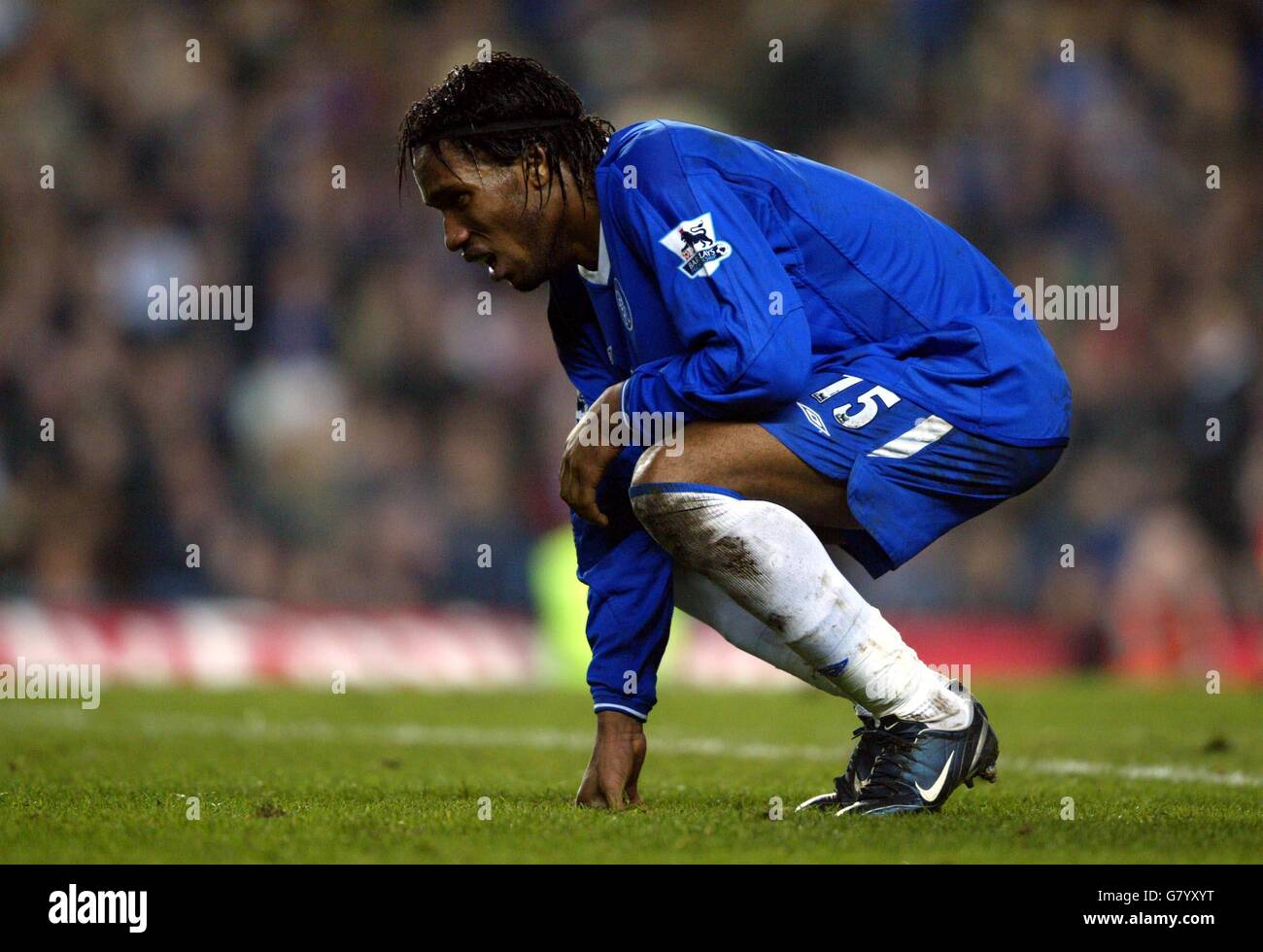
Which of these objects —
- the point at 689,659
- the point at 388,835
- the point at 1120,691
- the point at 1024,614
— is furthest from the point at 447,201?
the point at 1024,614

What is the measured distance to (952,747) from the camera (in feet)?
11.9

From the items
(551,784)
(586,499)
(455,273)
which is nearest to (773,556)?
(586,499)

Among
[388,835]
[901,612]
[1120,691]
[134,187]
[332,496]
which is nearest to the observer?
[388,835]

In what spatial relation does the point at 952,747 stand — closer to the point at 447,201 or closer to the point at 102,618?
the point at 447,201

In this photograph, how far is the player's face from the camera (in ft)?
12.5

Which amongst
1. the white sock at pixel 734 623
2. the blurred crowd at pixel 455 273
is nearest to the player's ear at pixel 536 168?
the white sock at pixel 734 623

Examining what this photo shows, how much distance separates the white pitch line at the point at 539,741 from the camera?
16.3ft

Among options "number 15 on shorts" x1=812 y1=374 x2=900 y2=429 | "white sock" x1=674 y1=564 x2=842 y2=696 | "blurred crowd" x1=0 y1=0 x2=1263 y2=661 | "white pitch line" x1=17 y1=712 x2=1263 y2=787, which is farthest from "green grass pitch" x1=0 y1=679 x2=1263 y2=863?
"blurred crowd" x1=0 y1=0 x2=1263 y2=661

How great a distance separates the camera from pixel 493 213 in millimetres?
3820

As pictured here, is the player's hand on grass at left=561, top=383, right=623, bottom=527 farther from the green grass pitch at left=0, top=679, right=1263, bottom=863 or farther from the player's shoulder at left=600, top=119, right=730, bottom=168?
the green grass pitch at left=0, top=679, right=1263, bottom=863

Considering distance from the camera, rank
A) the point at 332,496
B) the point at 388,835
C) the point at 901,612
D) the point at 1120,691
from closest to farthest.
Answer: the point at 388,835
the point at 1120,691
the point at 901,612
the point at 332,496

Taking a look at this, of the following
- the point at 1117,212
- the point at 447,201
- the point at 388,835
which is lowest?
the point at 388,835

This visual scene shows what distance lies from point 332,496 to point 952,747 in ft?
27.4

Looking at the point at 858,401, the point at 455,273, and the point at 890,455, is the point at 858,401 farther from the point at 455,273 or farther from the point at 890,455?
the point at 455,273
